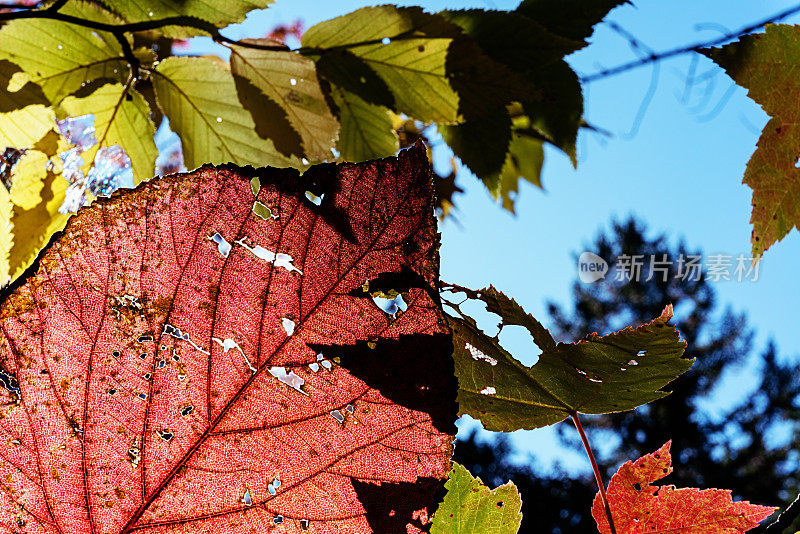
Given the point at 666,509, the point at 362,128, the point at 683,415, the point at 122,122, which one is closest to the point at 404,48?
the point at 362,128

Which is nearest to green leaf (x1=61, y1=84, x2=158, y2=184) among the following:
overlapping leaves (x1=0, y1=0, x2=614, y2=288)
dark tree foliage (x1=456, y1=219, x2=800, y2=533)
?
overlapping leaves (x1=0, y1=0, x2=614, y2=288)

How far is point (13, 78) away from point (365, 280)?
351 mm

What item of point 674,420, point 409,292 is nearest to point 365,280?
point 409,292

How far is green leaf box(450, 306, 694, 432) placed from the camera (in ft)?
0.59

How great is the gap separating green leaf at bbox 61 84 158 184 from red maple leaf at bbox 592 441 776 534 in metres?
0.34

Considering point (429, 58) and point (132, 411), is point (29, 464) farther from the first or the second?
point (429, 58)

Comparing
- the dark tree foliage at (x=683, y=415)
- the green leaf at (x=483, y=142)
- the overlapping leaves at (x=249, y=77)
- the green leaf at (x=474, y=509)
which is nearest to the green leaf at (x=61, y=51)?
the overlapping leaves at (x=249, y=77)

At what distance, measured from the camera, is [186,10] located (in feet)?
1.22

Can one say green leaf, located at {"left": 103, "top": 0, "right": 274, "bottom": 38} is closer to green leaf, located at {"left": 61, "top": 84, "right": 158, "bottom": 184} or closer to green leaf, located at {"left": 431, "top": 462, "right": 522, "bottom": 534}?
green leaf, located at {"left": 61, "top": 84, "right": 158, "bottom": 184}

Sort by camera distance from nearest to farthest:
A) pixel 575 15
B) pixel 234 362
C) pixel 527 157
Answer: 1. pixel 234 362
2. pixel 575 15
3. pixel 527 157

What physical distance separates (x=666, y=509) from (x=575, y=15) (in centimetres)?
35

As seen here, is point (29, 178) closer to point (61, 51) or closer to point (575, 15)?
point (61, 51)

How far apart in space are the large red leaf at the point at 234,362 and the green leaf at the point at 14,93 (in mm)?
291

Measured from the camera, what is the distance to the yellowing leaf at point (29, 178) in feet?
1.20
